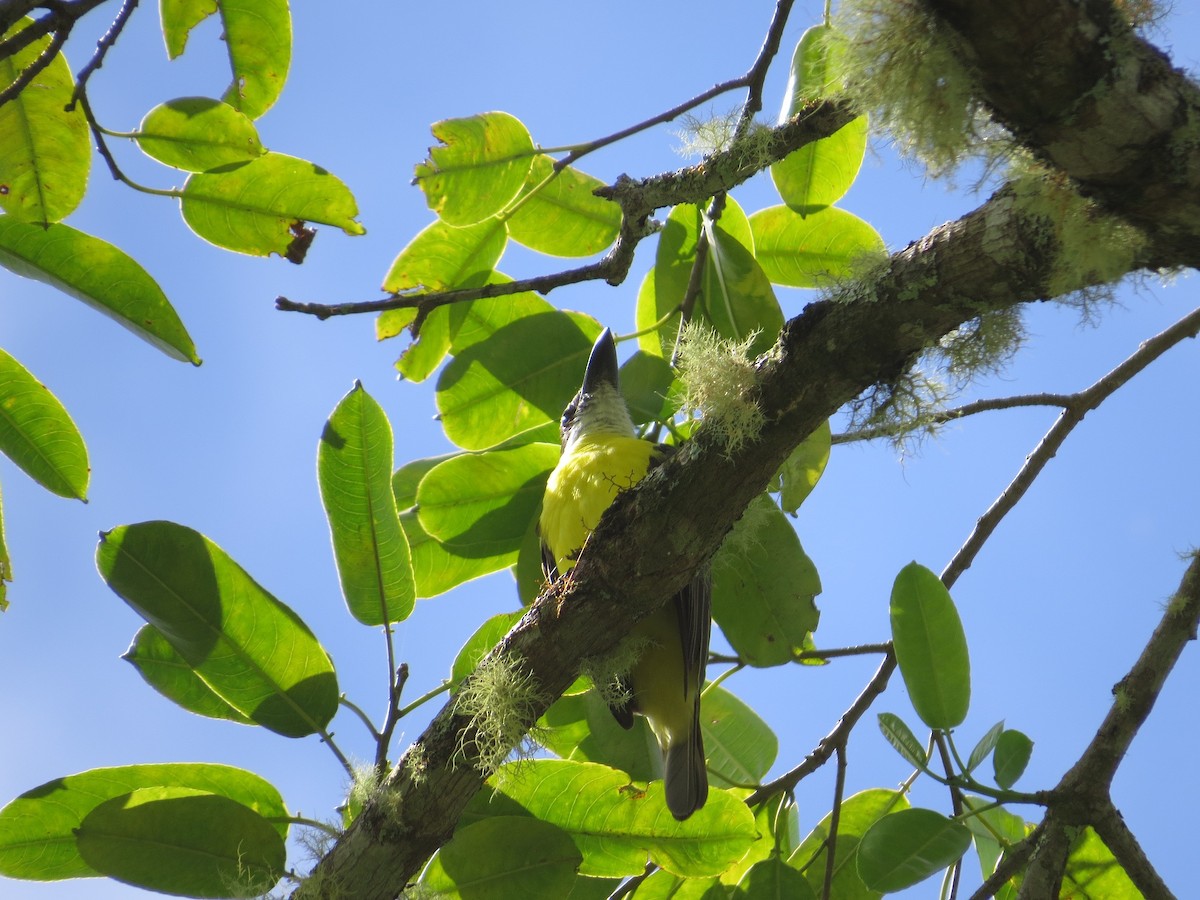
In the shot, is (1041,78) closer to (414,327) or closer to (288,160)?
(414,327)

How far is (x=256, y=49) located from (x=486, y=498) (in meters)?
1.38

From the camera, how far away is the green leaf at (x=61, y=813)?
224cm

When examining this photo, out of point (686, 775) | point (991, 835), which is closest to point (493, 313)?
point (686, 775)

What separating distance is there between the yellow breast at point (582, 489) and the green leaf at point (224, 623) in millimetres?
771

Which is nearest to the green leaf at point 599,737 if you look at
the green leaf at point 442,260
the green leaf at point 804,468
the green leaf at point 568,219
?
the green leaf at point 804,468

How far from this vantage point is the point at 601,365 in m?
3.27

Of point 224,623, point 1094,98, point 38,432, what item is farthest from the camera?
point 38,432

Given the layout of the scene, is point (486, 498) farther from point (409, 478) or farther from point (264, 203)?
point (264, 203)

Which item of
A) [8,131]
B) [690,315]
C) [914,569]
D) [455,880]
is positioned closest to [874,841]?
[914,569]

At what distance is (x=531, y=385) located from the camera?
2.97m

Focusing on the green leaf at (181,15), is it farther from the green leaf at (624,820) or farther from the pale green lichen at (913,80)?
the green leaf at (624,820)

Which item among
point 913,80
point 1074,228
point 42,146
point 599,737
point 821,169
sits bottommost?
point 1074,228

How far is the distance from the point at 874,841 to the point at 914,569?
2.02 feet

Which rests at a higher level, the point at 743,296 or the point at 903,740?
the point at 743,296
